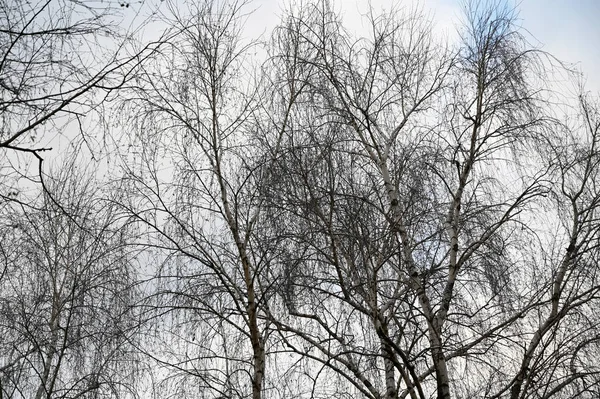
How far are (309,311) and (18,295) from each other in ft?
12.4

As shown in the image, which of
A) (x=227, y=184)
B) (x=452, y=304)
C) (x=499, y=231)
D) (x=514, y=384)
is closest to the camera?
(x=514, y=384)

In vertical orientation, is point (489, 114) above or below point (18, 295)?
above

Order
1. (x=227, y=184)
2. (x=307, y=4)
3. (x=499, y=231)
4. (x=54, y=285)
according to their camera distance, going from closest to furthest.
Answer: (x=499, y=231)
(x=227, y=184)
(x=307, y=4)
(x=54, y=285)

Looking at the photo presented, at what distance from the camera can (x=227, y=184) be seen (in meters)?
7.64

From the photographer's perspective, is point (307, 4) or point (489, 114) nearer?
point (489, 114)

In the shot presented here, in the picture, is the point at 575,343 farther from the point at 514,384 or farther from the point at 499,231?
the point at 499,231

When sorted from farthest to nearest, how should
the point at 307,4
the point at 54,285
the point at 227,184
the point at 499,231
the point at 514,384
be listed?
the point at 54,285
the point at 307,4
the point at 227,184
the point at 499,231
the point at 514,384

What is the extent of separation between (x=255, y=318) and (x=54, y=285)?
3759 mm

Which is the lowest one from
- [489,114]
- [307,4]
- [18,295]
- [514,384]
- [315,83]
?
[514,384]

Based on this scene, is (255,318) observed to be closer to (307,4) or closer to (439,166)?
(439,166)

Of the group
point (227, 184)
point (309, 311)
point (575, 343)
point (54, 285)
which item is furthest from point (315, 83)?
point (54, 285)

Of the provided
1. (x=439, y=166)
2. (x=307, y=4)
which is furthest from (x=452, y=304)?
(x=307, y=4)

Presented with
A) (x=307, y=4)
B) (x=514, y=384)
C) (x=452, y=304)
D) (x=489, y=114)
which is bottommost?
(x=514, y=384)

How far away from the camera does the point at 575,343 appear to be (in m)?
5.58
